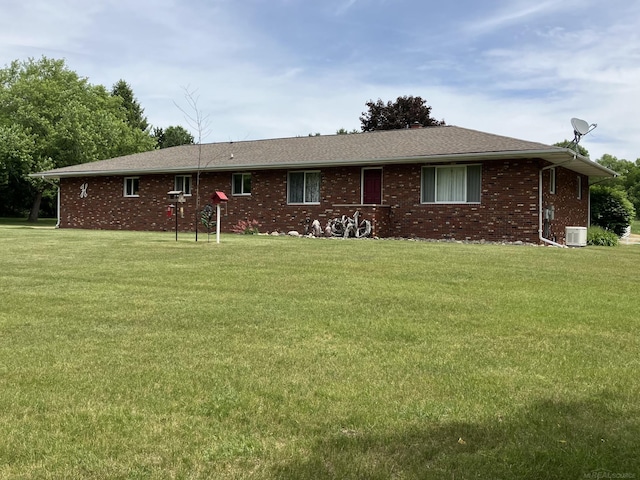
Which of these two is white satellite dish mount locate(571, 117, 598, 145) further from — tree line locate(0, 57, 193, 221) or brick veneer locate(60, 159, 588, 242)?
tree line locate(0, 57, 193, 221)

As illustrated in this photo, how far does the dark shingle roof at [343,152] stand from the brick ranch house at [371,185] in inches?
2.0

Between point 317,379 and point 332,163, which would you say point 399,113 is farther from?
point 317,379

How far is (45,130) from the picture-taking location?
38.0 metres

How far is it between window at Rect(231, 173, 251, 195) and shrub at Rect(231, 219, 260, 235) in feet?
3.97

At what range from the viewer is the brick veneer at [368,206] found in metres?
17.2

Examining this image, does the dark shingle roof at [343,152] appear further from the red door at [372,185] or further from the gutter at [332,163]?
the red door at [372,185]

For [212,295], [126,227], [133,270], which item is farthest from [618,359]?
[126,227]

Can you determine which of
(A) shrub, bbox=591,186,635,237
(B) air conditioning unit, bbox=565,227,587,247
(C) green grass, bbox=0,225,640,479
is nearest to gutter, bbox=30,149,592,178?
(B) air conditioning unit, bbox=565,227,587,247

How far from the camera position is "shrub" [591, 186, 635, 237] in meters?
24.6

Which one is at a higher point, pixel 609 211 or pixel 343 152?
pixel 343 152

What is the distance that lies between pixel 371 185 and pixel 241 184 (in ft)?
18.6

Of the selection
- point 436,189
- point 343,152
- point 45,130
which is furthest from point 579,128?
point 45,130

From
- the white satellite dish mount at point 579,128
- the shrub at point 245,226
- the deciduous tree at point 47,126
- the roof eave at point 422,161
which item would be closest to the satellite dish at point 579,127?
the white satellite dish mount at point 579,128

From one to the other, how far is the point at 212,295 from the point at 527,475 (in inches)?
192
